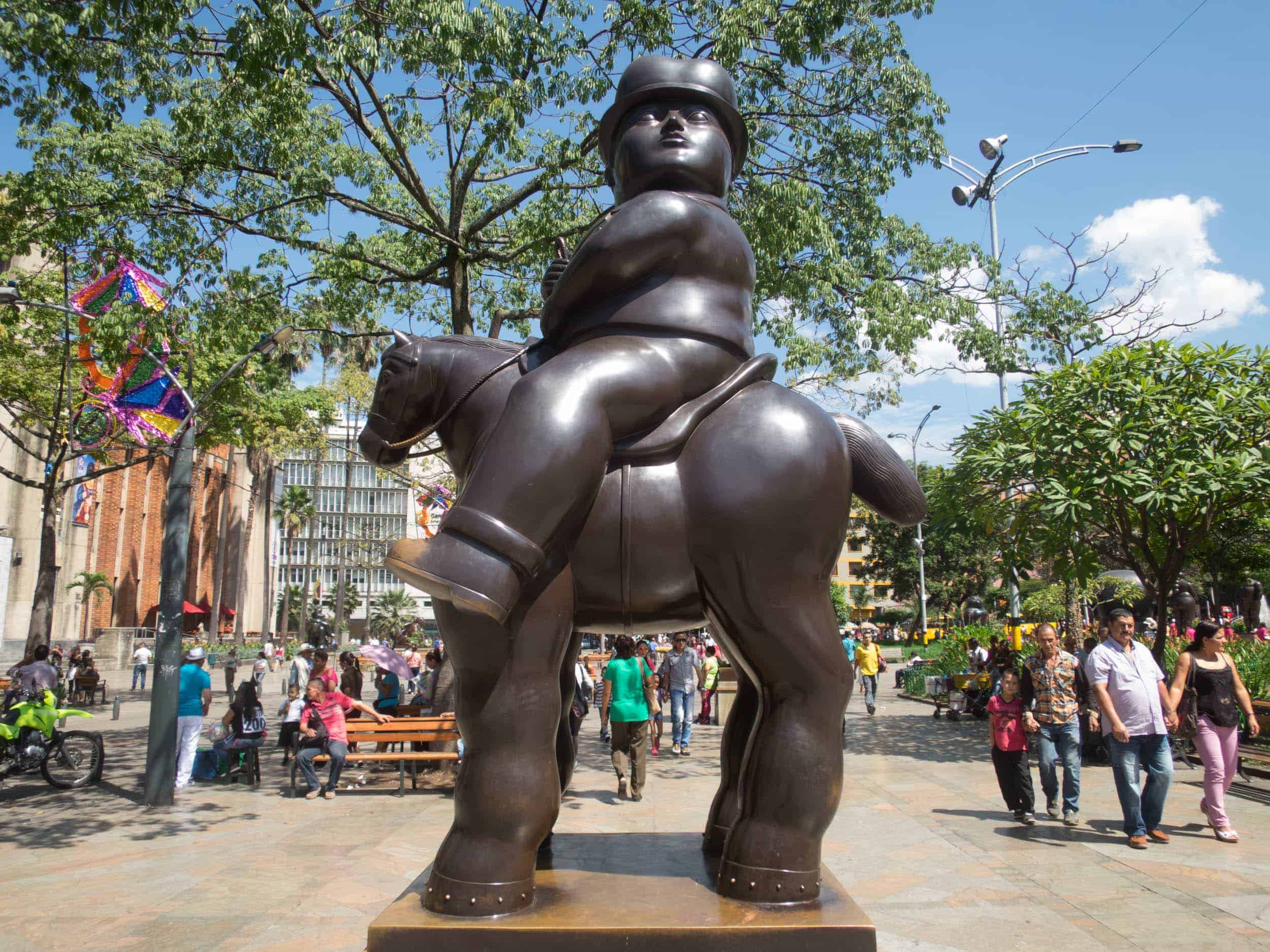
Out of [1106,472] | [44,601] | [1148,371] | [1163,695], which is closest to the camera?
[1163,695]

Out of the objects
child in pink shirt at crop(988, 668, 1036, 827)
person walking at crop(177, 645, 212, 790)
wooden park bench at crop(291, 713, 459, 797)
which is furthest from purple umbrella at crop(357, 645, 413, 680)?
child in pink shirt at crop(988, 668, 1036, 827)

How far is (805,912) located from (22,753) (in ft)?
35.7

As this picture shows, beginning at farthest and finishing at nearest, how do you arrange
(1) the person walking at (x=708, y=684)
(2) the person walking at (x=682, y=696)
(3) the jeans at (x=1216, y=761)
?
1. (1) the person walking at (x=708, y=684)
2. (2) the person walking at (x=682, y=696)
3. (3) the jeans at (x=1216, y=761)

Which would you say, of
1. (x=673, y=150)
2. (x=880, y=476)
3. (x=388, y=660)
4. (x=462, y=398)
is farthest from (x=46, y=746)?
(x=880, y=476)

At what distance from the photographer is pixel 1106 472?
996 cm

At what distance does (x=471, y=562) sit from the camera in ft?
7.93

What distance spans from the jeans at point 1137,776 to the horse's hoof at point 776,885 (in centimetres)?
568

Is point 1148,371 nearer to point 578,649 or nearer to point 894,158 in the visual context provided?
point 894,158

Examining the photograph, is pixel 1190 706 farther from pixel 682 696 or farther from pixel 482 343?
pixel 482 343

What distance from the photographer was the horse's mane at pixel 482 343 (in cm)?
316

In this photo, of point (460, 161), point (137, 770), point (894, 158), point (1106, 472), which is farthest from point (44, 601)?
point (1106, 472)

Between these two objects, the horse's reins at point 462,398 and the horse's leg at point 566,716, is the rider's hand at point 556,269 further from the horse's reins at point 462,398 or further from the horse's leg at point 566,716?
the horse's leg at point 566,716

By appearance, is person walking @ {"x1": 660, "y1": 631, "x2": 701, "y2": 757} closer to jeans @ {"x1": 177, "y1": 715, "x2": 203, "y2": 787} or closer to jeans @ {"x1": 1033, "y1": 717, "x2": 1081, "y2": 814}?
jeans @ {"x1": 1033, "y1": 717, "x2": 1081, "y2": 814}

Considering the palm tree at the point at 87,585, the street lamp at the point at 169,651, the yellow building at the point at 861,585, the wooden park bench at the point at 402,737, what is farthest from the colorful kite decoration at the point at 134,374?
the yellow building at the point at 861,585
